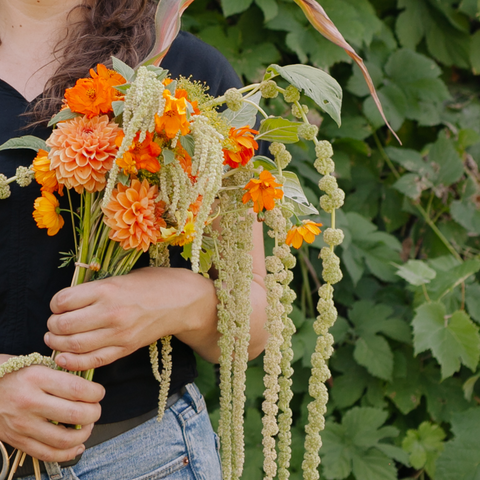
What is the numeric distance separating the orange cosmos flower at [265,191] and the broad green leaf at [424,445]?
1164mm

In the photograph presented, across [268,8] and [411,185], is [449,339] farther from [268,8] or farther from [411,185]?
[268,8]

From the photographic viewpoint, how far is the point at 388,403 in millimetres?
1546

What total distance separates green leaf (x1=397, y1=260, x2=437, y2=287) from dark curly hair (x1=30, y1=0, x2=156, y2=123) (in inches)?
35.1

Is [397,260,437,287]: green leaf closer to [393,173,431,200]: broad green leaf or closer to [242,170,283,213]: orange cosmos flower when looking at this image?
[393,173,431,200]: broad green leaf

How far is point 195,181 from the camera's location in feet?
1.79

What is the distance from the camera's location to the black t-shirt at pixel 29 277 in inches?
26.8

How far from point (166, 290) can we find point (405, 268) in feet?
2.98

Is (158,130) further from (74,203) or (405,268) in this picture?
(405,268)

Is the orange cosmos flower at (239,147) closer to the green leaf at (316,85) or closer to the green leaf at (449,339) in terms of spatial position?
the green leaf at (316,85)

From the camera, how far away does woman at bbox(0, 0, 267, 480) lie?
0.58 meters

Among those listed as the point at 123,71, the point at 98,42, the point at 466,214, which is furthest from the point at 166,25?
the point at 466,214

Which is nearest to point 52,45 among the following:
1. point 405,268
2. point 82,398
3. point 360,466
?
point 82,398

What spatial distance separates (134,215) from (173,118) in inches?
4.4

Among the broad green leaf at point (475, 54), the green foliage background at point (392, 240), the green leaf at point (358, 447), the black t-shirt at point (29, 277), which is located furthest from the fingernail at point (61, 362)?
the broad green leaf at point (475, 54)
